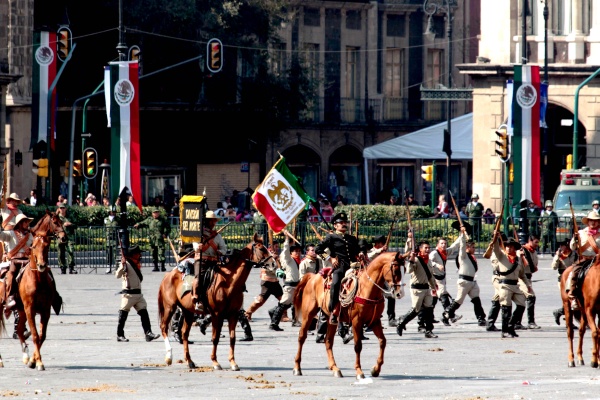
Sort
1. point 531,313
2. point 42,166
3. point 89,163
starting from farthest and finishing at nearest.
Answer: point 42,166, point 89,163, point 531,313

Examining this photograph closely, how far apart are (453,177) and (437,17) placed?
7807mm

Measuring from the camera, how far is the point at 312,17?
66188mm

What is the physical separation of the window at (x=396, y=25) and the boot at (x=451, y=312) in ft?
150

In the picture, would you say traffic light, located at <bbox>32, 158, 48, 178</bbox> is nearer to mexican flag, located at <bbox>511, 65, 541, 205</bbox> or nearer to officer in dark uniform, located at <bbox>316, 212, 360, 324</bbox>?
mexican flag, located at <bbox>511, 65, 541, 205</bbox>

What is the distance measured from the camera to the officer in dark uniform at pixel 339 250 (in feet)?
58.6

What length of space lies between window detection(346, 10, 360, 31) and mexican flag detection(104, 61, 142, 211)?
118 feet

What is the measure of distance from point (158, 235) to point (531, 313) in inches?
533

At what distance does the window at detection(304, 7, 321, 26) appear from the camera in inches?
2594

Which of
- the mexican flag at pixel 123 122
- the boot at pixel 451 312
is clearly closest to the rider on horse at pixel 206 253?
the boot at pixel 451 312

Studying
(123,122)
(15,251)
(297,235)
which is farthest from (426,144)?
(15,251)

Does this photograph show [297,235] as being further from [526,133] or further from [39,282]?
[39,282]

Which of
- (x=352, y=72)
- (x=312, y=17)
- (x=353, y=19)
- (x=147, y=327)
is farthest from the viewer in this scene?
(x=352, y=72)

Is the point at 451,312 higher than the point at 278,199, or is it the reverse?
the point at 278,199

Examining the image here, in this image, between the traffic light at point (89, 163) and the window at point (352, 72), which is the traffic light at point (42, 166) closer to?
the traffic light at point (89, 163)
